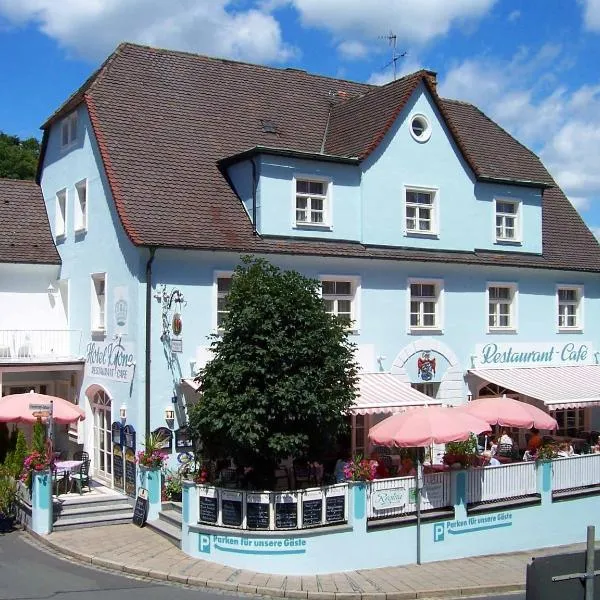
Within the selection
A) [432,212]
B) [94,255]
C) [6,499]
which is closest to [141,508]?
[6,499]

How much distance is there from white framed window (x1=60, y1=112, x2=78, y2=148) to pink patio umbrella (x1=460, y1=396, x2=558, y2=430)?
13499 mm

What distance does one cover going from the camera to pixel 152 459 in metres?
19.9

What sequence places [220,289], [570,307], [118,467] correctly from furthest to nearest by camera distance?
[570,307]
[118,467]
[220,289]

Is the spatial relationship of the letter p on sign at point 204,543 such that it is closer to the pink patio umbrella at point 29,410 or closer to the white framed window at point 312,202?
the pink patio umbrella at point 29,410

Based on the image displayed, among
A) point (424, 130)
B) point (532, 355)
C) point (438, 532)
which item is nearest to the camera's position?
point (438, 532)

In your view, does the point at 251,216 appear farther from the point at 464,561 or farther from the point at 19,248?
the point at 464,561

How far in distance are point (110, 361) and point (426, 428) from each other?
340 inches

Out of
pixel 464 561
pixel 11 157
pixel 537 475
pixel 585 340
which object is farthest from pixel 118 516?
pixel 11 157

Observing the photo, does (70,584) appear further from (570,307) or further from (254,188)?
(570,307)

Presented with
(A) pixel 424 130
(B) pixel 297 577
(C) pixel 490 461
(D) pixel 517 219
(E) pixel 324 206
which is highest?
(A) pixel 424 130

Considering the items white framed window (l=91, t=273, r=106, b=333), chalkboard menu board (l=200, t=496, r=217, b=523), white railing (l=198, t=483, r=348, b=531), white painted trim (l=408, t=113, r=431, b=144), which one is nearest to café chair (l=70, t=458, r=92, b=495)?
white framed window (l=91, t=273, r=106, b=333)

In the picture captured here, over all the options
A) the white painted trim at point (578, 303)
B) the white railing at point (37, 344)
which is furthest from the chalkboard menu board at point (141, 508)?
the white painted trim at point (578, 303)

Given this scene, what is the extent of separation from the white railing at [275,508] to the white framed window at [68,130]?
1244 centimetres

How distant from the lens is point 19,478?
20.7 m
